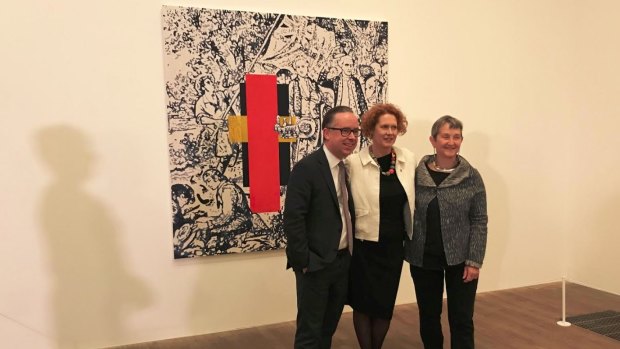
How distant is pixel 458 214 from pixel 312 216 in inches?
31.3

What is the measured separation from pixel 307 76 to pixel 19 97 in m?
1.80

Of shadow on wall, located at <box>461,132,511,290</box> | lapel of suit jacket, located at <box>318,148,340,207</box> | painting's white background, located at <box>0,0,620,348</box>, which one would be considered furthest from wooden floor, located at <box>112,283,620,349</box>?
lapel of suit jacket, located at <box>318,148,340,207</box>

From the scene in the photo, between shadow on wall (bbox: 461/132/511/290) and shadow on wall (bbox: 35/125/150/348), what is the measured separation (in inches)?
111

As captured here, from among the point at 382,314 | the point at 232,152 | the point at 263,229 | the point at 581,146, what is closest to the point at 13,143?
the point at 232,152

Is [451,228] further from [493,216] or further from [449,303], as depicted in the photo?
[493,216]

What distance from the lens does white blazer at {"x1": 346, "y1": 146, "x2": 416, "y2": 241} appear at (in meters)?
2.50

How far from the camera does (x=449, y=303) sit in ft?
8.68

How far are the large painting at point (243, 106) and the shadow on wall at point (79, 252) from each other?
424mm

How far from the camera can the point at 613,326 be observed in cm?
340

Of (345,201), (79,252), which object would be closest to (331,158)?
(345,201)

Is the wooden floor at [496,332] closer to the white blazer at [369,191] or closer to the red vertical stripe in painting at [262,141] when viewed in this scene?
the red vertical stripe in painting at [262,141]

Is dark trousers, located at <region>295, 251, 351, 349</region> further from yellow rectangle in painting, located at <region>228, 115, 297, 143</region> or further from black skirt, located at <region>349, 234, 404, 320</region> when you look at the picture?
A: yellow rectangle in painting, located at <region>228, 115, 297, 143</region>

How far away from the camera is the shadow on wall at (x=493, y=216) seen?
4137 millimetres

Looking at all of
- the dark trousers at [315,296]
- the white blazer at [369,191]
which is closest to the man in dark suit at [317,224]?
the dark trousers at [315,296]
